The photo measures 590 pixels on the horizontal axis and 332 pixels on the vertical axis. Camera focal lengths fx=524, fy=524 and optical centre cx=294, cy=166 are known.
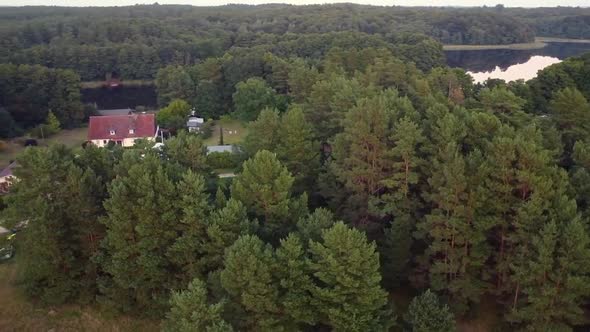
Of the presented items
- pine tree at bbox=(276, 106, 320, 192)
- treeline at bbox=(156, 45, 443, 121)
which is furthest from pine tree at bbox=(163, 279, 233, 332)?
treeline at bbox=(156, 45, 443, 121)

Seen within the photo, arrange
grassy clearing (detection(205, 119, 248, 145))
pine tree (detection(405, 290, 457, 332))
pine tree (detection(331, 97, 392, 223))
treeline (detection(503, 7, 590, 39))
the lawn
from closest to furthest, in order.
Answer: pine tree (detection(405, 290, 457, 332)) → pine tree (detection(331, 97, 392, 223)) → the lawn → grassy clearing (detection(205, 119, 248, 145)) → treeline (detection(503, 7, 590, 39))

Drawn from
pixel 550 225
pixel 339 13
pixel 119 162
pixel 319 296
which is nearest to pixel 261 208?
pixel 319 296

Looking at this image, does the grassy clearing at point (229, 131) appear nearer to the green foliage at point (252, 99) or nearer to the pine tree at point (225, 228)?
the green foliage at point (252, 99)

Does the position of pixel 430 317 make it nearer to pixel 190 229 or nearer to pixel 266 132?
pixel 190 229

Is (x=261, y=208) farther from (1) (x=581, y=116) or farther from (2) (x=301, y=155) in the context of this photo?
(1) (x=581, y=116)

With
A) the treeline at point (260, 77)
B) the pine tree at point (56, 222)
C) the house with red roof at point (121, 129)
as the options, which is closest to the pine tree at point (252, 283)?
the pine tree at point (56, 222)

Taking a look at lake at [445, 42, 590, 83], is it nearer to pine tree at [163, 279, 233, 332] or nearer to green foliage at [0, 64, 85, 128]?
green foliage at [0, 64, 85, 128]
